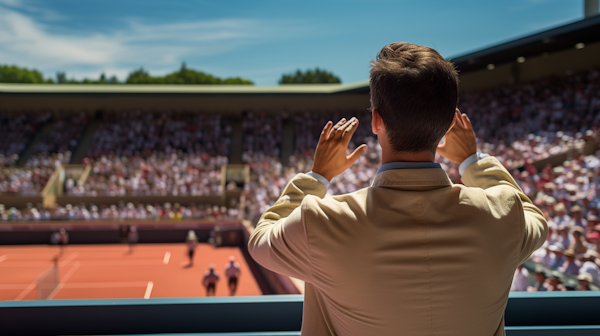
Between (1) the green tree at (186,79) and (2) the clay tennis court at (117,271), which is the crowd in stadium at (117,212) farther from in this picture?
(1) the green tree at (186,79)

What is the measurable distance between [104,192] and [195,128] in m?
8.07

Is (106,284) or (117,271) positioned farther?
(117,271)

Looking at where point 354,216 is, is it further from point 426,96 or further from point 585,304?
point 585,304

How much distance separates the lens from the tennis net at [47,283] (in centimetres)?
1076

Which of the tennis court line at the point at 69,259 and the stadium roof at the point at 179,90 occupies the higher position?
the stadium roof at the point at 179,90

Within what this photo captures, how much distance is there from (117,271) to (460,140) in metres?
13.3

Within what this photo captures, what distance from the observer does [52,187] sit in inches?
768

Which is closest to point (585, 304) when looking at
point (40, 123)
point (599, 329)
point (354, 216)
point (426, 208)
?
point (599, 329)

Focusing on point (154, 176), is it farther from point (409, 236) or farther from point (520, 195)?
point (409, 236)

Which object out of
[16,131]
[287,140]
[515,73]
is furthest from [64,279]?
[515,73]

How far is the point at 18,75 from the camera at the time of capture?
68.1 metres

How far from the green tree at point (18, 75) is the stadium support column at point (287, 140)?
57.9m

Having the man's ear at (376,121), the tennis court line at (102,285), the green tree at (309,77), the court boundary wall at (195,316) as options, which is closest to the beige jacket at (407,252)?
the man's ear at (376,121)

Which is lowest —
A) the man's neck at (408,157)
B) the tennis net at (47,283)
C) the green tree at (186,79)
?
the tennis net at (47,283)
